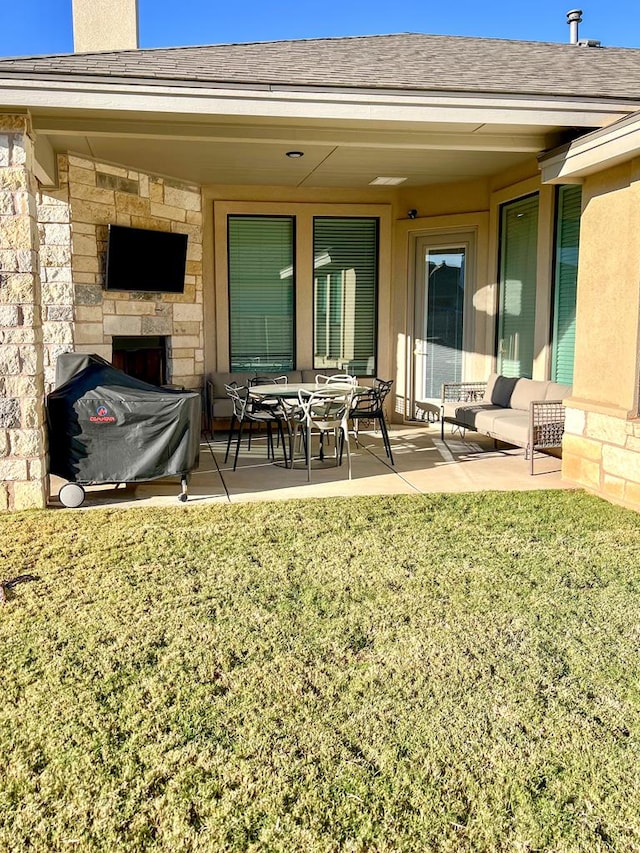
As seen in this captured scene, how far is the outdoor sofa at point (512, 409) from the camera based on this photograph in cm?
666

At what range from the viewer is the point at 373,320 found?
10.2 m

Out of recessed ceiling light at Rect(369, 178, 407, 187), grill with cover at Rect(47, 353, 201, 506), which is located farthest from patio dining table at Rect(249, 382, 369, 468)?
recessed ceiling light at Rect(369, 178, 407, 187)

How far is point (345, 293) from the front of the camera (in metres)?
10.1

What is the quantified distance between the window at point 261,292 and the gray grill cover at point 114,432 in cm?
437

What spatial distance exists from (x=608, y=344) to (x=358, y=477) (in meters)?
2.40

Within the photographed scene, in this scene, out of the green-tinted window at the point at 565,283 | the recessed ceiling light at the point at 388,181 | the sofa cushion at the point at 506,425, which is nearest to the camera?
the sofa cushion at the point at 506,425

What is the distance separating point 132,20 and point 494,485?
6806 millimetres

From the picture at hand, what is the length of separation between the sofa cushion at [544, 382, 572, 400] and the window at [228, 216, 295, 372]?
3.88m

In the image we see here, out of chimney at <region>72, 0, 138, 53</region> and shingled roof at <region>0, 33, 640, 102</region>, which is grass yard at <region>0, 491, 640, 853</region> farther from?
chimney at <region>72, 0, 138, 53</region>

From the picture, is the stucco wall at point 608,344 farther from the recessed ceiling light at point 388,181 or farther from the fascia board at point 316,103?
the recessed ceiling light at point 388,181

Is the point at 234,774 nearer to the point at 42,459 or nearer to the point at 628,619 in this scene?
the point at 628,619

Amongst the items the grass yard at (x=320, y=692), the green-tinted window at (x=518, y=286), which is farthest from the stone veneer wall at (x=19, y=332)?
the green-tinted window at (x=518, y=286)

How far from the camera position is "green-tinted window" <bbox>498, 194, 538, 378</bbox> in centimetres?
812

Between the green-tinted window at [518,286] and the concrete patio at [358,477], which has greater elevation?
the green-tinted window at [518,286]
